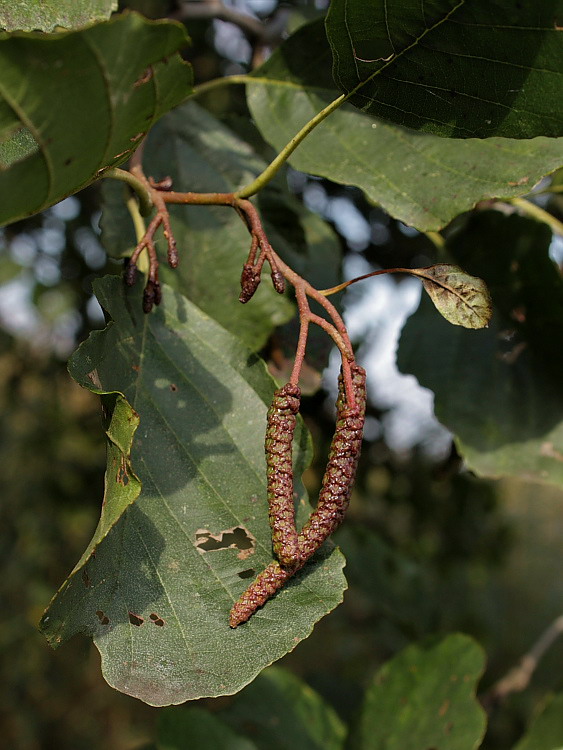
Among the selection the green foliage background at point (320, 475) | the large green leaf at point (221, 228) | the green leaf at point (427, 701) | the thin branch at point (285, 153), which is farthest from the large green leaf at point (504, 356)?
the thin branch at point (285, 153)

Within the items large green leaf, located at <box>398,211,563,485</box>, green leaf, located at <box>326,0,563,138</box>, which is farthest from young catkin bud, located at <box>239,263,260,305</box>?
large green leaf, located at <box>398,211,563,485</box>

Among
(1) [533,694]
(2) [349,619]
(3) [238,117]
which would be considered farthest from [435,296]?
(1) [533,694]

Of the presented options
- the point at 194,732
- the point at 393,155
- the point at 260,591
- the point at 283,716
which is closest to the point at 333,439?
the point at 260,591

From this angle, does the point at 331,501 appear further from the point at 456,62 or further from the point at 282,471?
the point at 456,62

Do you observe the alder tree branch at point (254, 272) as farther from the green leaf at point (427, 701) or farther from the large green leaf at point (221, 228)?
the green leaf at point (427, 701)

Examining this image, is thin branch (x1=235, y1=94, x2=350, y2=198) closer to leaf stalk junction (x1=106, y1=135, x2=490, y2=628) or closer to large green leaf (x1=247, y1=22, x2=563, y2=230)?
leaf stalk junction (x1=106, y1=135, x2=490, y2=628)
